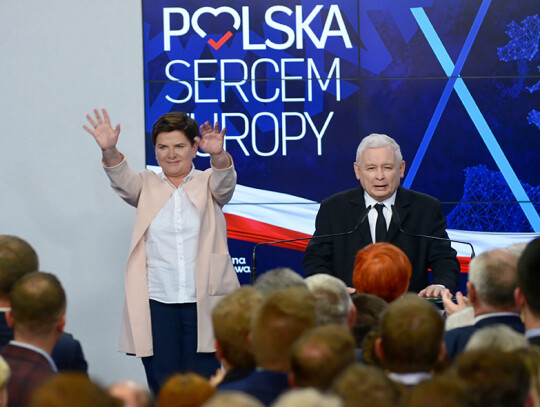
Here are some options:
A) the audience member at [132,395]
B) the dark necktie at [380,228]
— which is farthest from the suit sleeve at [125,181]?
the audience member at [132,395]

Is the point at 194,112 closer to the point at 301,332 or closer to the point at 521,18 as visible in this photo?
the point at 521,18

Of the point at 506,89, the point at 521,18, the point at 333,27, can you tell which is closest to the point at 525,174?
the point at 506,89

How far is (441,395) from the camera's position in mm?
1390

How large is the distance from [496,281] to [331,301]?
485 mm

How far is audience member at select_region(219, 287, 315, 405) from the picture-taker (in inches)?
72.3

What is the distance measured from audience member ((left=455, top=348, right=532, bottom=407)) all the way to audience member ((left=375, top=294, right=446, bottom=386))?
21 centimetres

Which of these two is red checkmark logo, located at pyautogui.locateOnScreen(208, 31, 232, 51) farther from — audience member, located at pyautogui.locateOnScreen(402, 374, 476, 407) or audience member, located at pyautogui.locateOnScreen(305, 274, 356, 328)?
audience member, located at pyautogui.locateOnScreen(402, 374, 476, 407)

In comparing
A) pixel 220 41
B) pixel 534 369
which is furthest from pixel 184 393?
pixel 220 41

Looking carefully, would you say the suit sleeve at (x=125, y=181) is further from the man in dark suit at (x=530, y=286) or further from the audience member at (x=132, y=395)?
the audience member at (x=132, y=395)

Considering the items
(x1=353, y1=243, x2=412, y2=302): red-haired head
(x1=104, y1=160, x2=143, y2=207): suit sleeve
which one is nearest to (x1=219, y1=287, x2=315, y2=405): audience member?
(x1=353, y1=243, x2=412, y2=302): red-haired head

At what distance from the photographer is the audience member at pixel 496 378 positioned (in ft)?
5.15

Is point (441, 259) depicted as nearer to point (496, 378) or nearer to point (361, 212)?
point (361, 212)

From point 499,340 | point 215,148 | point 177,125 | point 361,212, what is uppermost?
point 177,125

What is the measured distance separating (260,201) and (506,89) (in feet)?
5.15
